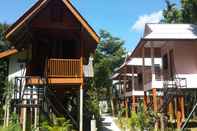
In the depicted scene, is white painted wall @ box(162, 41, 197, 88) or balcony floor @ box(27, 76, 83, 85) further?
white painted wall @ box(162, 41, 197, 88)

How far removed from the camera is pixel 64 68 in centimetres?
1762

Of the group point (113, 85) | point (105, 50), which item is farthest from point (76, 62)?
point (105, 50)

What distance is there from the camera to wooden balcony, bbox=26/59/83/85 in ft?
57.1

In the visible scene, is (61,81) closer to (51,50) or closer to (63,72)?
(63,72)

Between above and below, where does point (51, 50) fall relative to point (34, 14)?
below

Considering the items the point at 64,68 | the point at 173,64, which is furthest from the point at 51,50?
the point at 173,64

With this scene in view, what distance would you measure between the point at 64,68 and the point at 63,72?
0.24 m

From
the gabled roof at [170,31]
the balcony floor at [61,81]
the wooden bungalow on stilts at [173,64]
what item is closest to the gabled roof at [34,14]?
the balcony floor at [61,81]

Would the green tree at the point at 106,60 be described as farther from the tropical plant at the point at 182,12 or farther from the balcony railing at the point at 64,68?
the balcony railing at the point at 64,68

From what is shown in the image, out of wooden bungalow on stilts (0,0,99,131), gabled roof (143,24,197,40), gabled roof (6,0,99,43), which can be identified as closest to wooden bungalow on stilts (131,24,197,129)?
gabled roof (143,24,197,40)

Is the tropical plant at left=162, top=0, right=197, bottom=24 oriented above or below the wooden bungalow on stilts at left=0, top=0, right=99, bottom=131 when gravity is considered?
above

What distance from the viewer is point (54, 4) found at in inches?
747

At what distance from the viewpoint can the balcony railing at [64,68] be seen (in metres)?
17.5

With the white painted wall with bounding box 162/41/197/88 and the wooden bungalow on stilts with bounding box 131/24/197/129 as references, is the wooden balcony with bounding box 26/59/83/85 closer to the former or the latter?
the wooden bungalow on stilts with bounding box 131/24/197/129
